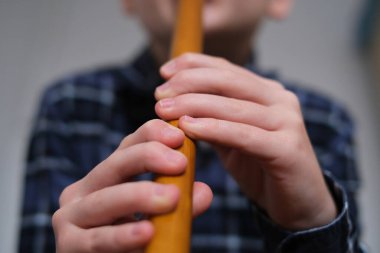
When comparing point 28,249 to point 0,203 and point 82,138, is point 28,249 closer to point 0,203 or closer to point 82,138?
point 82,138

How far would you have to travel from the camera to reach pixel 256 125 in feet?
0.76

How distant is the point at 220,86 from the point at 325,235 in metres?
0.11

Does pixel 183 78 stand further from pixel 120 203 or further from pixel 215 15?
pixel 215 15

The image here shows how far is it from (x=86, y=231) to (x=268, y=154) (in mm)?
102

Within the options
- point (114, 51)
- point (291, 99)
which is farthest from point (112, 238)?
point (114, 51)

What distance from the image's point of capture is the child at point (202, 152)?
19 cm

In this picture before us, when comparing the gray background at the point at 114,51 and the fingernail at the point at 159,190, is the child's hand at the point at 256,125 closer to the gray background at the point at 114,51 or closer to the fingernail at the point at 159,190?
the fingernail at the point at 159,190

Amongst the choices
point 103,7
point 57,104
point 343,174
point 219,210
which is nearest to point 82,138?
point 57,104

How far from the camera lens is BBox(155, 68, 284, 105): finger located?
229mm

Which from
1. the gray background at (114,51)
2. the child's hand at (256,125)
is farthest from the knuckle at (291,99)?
the gray background at (114,51)

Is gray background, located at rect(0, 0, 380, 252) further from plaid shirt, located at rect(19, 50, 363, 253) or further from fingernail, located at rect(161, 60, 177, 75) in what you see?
fingernail, located at rect(161, 60, 177, 75)

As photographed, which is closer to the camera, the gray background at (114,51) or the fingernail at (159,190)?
the fingernail at (159,190)

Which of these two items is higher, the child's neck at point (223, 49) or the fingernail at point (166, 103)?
the child's neck at point (223, 49)

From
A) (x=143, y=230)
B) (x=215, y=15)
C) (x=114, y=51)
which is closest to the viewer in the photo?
(x=143, y=230)
